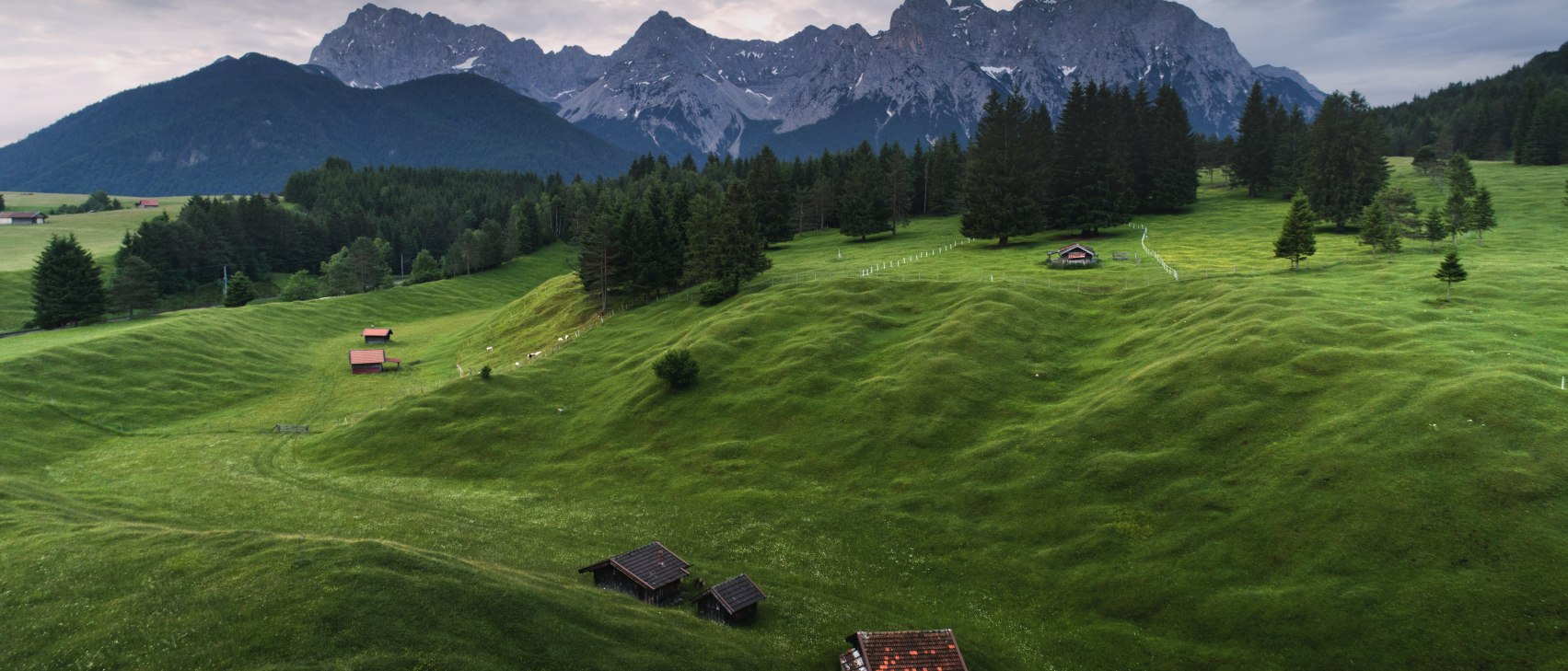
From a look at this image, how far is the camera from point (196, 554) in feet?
112

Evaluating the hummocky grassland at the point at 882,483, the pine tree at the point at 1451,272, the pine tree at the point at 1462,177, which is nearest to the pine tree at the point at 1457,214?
the hummocky grassland at the point at 882,483

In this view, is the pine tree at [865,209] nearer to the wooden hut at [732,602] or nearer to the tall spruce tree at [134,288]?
the wooden hut at [732,602]

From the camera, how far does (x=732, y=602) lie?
120 ft

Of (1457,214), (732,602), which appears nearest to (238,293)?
(732,602)

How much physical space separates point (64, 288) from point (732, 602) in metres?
132

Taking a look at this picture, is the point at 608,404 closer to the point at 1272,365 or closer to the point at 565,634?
the point at 565,634

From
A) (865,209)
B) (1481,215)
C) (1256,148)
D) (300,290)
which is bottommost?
(300,290)

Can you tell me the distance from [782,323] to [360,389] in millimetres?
51907

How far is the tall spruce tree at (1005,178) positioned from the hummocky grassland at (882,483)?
28.1 metres

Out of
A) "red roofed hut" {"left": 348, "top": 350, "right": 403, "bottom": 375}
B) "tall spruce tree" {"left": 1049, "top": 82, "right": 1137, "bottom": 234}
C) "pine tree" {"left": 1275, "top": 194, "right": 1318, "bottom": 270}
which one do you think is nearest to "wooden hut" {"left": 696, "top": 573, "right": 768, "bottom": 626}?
"pine tree" {"left": 1275, "top": 194, "right": 1318, "bottom": 270}

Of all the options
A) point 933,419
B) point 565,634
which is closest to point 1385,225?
point 933,419

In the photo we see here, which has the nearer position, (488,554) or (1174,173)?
(488,554)

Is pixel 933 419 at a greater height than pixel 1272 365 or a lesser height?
lesser

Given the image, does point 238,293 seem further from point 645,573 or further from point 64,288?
point 645,573
